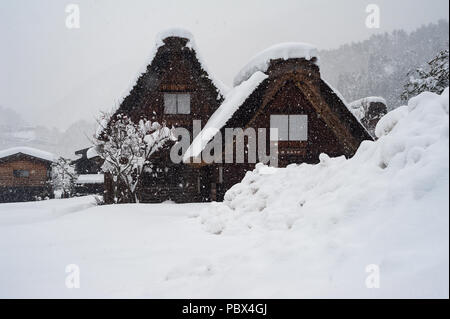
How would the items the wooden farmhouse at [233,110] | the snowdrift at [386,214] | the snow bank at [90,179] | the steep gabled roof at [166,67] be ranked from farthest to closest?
the snow bank at [90,179] → the steep gabled roof at [166,67] → the wooden farmhouse at [233,110] → the snowdrift at [386,214]

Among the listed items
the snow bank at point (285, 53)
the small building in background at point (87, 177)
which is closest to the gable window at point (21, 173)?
the small building in background at point (87, 177)

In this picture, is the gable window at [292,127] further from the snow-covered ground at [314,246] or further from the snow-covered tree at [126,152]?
the snow-covered ground at [314,246]

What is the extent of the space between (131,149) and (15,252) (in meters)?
7.04

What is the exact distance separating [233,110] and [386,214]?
28.9 ft

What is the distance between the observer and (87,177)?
29797mm

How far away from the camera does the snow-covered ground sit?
7.14 ft

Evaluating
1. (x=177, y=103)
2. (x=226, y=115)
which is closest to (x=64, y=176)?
(x=177, y=103)

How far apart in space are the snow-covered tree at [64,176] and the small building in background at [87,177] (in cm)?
60

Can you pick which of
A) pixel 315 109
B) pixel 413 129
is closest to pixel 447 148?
pixel 413 129

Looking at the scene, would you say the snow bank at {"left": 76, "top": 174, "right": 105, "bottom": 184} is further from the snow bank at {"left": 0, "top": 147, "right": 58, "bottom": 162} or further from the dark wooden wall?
Answer: the snow bank at {"left": 0, "top": 147, "right": 58, "bottom": 162}

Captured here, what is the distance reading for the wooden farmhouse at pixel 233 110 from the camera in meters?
11.6

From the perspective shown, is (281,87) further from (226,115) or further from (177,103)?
(177,103)

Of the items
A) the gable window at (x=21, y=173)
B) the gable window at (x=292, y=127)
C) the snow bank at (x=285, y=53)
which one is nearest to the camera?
the snow bank at (x=285, y=53)

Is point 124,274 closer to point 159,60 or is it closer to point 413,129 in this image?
point 413,129
